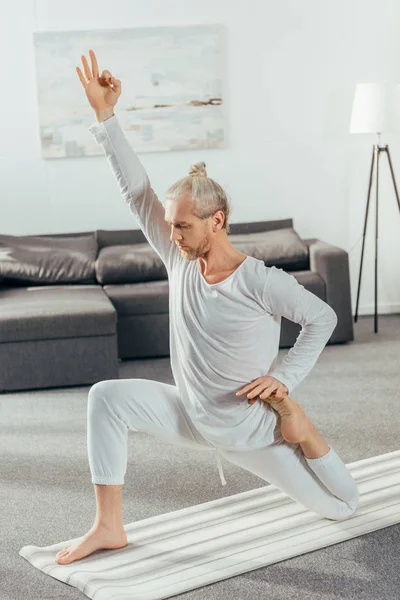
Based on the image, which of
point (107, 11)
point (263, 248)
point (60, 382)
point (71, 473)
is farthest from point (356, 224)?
point (71, 473)

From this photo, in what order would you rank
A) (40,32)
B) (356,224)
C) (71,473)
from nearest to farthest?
(71,473), (40,32), (356,224)

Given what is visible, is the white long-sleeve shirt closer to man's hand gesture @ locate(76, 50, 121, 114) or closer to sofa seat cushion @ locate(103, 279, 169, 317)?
man's hand gesture @ locate(76, 50, 121, 114)

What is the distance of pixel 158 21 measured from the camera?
5.99 m

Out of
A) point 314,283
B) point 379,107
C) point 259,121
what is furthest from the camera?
point 259,121

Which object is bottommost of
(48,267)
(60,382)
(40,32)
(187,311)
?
(60,382)

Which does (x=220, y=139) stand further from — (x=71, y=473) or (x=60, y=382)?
(x=71, y=473)

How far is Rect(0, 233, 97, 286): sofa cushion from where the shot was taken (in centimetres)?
545

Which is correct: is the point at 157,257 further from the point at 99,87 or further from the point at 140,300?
the point at 99,87

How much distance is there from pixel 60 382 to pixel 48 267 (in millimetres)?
1022

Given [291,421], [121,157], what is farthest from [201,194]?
[291,421]

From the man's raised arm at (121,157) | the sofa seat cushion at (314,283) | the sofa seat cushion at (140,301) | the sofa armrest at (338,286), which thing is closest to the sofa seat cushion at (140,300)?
the sofa seat cushion at (140,301)

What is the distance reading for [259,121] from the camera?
244 inches

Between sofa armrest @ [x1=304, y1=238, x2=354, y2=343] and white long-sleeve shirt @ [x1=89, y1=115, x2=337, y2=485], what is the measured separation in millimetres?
2715

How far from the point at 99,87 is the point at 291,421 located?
1.12 metres
